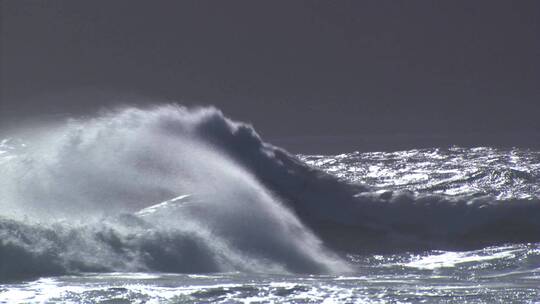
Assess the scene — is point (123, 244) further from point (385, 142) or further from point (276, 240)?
point (385, 142)

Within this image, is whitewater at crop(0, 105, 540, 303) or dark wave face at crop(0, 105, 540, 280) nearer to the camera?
whitewater at crop(0, 105, 540, 303)

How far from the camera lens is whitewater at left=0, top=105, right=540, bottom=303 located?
707cm

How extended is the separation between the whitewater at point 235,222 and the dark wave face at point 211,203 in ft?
0.07

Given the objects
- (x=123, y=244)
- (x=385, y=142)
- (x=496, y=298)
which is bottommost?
(x=496, y=298)

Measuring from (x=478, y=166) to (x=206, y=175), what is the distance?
14.9 ft

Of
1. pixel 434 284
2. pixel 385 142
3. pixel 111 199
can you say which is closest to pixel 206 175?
pixel 111 199

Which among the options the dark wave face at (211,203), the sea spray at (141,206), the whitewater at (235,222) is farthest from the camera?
the dark wave face at (211,203)

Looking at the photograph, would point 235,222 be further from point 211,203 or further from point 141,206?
point 141,206

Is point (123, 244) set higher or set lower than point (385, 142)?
lower

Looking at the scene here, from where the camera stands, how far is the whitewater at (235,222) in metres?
7.07

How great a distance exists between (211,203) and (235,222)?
1.89 ft

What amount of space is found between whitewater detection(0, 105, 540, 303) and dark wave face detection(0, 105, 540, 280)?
0.8 inches

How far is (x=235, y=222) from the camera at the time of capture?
9125mm

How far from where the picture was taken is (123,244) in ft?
26.5
